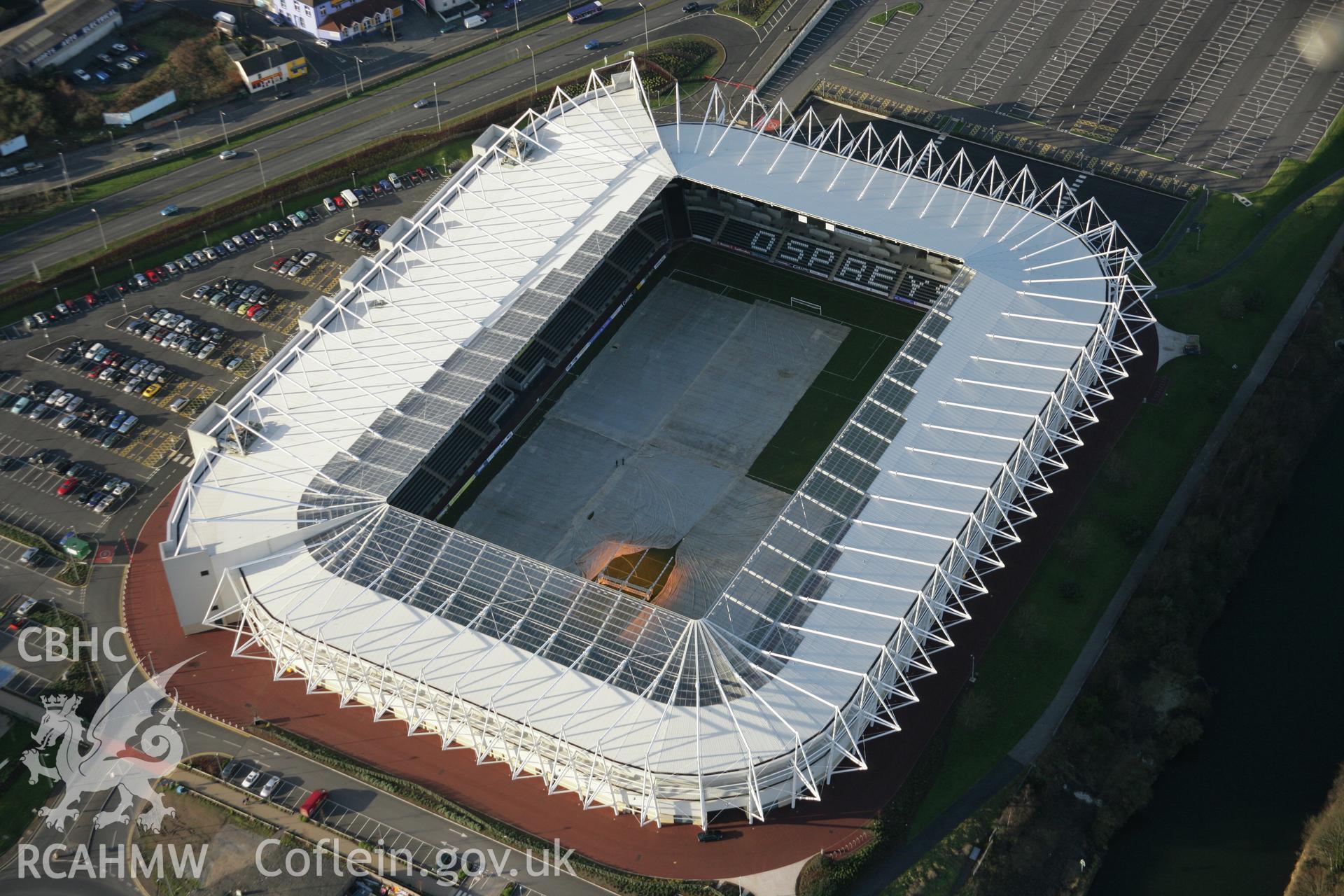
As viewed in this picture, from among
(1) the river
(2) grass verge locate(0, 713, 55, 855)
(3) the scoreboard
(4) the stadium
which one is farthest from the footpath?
(3) the scoreboard

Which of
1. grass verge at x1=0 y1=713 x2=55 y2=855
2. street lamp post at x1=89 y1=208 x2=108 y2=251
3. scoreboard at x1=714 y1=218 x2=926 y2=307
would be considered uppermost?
scoreboard at x1=714 y1=218 x2=926 y2=307

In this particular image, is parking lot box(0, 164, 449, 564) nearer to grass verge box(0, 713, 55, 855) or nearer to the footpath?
grass verge box(0, 713, 55, 855)

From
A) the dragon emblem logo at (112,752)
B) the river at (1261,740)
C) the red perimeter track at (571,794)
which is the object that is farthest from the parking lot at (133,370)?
the river at (1261,740)

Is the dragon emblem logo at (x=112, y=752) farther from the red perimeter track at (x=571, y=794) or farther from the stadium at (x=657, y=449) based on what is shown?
the stadium at (x=657, y=449)

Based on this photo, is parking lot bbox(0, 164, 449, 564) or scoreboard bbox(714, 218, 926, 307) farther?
scoreboard bbox(714, 218, 926, 307)

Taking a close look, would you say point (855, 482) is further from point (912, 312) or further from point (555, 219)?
point (555, 219)

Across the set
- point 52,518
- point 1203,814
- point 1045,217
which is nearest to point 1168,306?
point 1045,217
